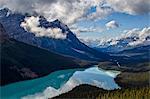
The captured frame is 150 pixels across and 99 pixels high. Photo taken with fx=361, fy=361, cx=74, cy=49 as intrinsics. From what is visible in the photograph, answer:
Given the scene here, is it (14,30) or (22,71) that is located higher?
(14,30)

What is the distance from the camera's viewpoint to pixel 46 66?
11550 centimetres

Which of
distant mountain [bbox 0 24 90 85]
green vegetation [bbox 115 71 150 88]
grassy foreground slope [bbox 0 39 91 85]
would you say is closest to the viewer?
green vegetation [bbox 115 71 150 88]

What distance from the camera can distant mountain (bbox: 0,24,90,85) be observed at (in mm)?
81906

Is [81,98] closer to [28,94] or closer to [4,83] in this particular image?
[28,94]

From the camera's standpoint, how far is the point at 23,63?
10706 centimetres

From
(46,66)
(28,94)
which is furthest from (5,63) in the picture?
(28,94)

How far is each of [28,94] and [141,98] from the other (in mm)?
22534

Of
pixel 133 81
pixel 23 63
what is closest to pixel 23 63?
pixel 23 63

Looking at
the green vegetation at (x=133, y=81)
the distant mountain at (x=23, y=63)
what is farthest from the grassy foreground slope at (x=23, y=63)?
the green vegetation at (x=133, y=81)

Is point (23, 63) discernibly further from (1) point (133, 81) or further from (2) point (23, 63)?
(1) point (133, 81)

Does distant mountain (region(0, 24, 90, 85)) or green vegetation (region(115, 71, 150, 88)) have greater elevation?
distant mountain (region(0, 24, 90, 85))

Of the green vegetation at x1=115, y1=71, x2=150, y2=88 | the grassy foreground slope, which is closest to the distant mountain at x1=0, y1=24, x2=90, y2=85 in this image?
the grassy foreground slope

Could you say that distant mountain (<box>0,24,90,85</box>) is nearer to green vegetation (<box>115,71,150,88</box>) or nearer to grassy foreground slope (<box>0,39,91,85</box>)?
grassy foreground slope (<box>0,39,91,85</box>)

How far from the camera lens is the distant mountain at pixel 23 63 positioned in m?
81.9
